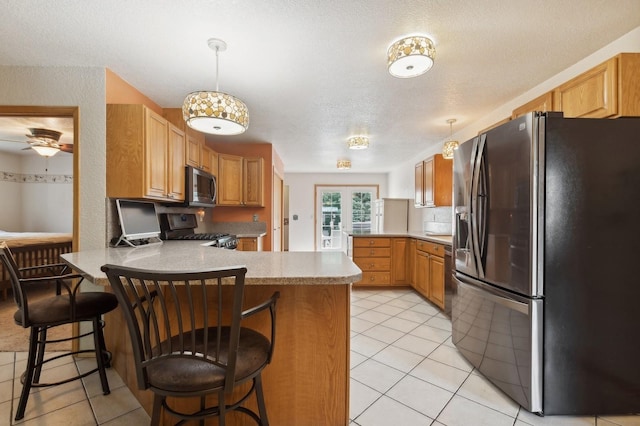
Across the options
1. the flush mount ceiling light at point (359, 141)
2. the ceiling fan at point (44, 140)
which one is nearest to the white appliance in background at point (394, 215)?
the flush mount ceiling light at point (359, 141)

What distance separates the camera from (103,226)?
2.28m

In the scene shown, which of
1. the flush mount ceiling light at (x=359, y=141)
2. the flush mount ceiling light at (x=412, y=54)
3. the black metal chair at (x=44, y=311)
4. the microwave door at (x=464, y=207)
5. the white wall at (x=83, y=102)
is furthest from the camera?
the flush mount ceiling light at (x=359, y=141)

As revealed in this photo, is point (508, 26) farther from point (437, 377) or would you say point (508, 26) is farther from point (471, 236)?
point (437, 377)

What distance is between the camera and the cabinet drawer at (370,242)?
426cm

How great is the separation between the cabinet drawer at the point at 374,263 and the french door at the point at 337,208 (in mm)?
3628

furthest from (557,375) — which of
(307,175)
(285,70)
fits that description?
(307,175)

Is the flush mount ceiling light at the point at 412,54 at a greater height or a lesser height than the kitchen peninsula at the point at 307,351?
greater

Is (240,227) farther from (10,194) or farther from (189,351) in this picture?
(10,194)

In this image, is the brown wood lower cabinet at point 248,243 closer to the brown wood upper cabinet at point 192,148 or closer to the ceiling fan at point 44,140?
the brown wood upper cabinet at point 192,148

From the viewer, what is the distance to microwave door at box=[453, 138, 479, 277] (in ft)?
6.66

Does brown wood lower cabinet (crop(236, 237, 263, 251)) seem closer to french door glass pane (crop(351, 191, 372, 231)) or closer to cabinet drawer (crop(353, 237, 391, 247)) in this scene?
cabinet drawer (crop(353, 237, 391, 247))

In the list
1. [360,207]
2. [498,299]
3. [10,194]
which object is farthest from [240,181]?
[10,194]

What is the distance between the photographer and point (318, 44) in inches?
75.9

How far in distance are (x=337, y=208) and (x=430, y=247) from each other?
14.8ft
